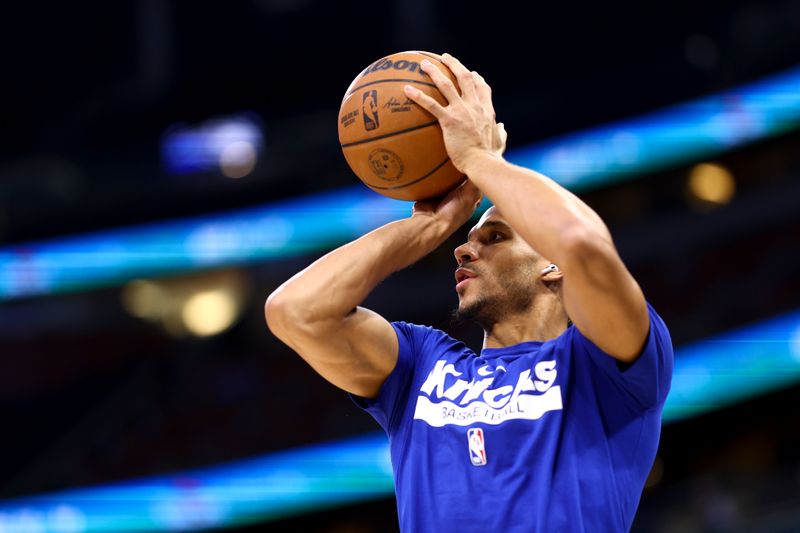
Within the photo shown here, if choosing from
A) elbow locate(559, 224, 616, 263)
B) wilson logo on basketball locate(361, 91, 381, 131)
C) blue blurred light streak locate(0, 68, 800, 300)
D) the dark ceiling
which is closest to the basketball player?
elbow locate(559, 224, 616, 263)

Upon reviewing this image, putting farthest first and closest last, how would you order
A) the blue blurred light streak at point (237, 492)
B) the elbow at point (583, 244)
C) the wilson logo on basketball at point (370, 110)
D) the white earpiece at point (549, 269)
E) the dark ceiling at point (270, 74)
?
1. the dark ceiling at point (270, 74)
2. the blue blurred light streak at point (237, 492)
3. the white earpiece at point (549, 269)
4. the wilson logo on basketball at point (370, 110)
5. the elbow at point (583, 244)

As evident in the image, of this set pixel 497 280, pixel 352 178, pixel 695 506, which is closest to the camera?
pixel 497 280

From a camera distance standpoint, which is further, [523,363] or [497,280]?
[497,280]

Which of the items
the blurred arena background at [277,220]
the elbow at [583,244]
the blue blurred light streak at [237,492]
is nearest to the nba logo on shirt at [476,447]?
the elbow at [583,244]

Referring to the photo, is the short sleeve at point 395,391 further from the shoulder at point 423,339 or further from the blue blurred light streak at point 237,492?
the blue blurred light streak at point 237,492

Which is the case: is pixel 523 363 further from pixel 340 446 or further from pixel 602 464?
pixel 340 446

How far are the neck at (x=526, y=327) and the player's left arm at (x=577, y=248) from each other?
0.48m

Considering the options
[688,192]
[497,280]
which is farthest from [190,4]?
[497,280]

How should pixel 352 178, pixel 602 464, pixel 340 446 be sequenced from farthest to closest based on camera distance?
1. pixel 352 178
2. pixel 340 446
3. pixel 602 464

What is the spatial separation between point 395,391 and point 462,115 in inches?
32.5

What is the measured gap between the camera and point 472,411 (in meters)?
2.87

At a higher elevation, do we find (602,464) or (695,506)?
(602,464)

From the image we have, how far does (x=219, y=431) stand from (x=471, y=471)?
507 inches

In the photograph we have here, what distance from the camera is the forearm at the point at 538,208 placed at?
8.41ft
